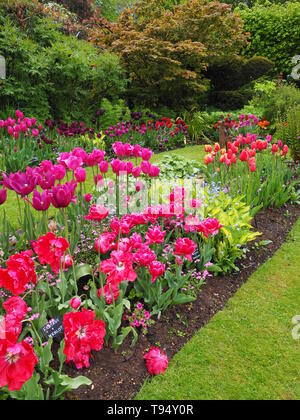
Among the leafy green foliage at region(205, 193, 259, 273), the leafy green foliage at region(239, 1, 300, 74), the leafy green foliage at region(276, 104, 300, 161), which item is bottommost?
the leafy green foliage at region(205, 193, 259, 273)

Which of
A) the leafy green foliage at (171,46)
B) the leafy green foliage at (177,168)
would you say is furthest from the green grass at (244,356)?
the leafy green foliage at (171,46)

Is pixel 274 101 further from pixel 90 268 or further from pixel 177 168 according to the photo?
pixel 90 268

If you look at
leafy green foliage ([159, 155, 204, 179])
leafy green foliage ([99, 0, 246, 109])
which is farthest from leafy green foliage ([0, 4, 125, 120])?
leafy green foliage ([159, 155, 204, 179])

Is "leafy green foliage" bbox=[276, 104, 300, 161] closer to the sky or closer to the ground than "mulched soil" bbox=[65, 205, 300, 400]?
closer to the sky

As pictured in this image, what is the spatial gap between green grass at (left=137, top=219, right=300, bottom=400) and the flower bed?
18 cm

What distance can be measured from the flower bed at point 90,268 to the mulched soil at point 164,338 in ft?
0.17

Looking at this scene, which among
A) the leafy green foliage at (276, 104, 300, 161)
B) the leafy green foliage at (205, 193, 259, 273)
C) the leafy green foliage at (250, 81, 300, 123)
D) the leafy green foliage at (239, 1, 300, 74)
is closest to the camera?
the leafy green foliage at (205, 193, 259, 273)

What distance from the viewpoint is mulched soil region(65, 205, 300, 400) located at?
6.22 ft

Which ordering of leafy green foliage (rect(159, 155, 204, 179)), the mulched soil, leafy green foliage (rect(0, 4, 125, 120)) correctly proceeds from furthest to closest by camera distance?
leafy green foliage (rect(0, 4, 125, 120)) → leafy green foliage (rect(159, 155, 204, 179)) → the mulched soil

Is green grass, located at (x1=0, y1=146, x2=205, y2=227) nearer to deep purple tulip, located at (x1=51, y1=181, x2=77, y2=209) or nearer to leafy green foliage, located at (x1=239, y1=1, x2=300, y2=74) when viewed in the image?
deep purple tulip, located at (x1=51, y1=181, x2=77, y2=209)

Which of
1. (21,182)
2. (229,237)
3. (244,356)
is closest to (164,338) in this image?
(244,356)

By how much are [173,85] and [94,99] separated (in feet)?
8.56

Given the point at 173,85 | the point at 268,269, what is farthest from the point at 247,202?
the point at 173,85

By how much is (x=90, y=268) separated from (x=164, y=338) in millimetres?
631
